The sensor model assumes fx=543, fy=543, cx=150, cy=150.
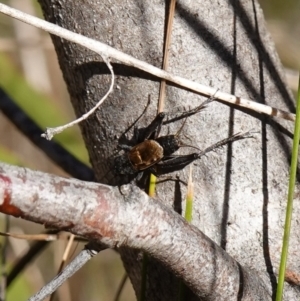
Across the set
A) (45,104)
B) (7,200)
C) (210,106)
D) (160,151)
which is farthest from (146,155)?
(45,104)

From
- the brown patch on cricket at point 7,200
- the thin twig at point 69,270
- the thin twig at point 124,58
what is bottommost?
the thin twig at point 69,270

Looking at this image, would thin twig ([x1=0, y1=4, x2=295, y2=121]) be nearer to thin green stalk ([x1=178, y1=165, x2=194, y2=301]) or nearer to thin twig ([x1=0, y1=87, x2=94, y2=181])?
thin green stalk ([x1=178, y1=165, x2=194, y2=301])

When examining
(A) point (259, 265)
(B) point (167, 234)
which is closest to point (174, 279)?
(A) point (259, 265)

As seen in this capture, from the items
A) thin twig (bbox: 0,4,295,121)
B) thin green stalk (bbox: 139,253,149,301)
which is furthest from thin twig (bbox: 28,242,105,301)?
thin twig (bbox: 0,4,295,121)

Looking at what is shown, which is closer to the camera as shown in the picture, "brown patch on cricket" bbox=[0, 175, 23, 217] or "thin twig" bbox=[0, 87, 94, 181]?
"brown patch on cricket" bbox=[0, 175, 23, 217]

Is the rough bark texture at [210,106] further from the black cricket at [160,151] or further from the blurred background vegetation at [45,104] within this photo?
the blurred background vegetation at [45,104]

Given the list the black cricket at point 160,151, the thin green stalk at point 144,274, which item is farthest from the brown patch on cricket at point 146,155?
the thin green stalk at point 144,274

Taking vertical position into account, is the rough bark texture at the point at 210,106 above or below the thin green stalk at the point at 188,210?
above
